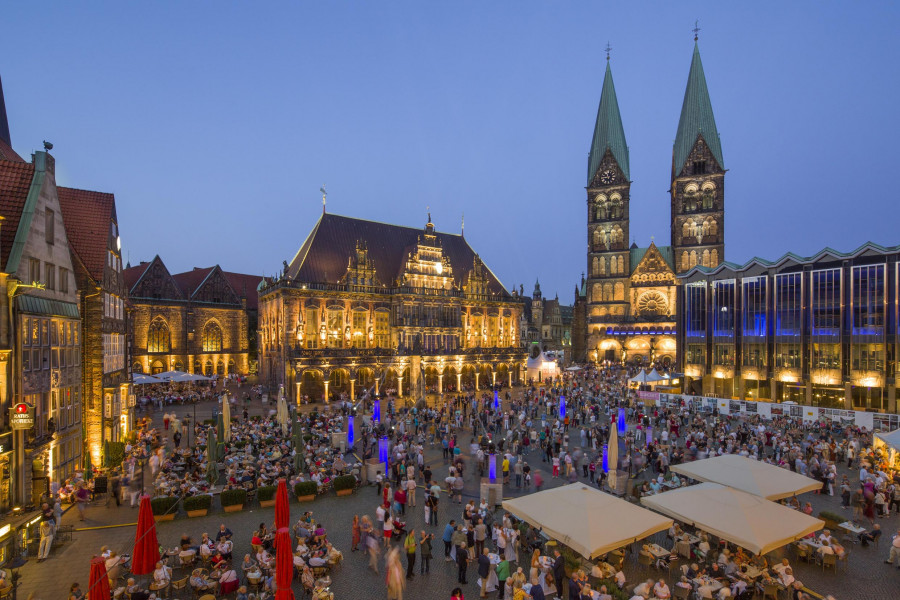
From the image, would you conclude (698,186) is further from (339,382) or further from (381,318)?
(339,382)

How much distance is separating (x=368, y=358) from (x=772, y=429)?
3179 cm

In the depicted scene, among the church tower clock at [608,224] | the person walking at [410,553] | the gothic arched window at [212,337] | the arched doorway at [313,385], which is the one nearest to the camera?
the person walking at [410,553]

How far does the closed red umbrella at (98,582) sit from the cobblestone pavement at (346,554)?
3361 mm

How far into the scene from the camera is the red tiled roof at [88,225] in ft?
73.3

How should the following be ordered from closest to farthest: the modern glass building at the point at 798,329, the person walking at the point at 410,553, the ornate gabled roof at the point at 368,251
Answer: the person walking at the point at 410,553, the modern glass building at the point at 798,329, the ornate gabled roof at the point at 368,251

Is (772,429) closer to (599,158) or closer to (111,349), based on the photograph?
(111,349)

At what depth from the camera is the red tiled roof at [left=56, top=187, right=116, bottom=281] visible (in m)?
22.3

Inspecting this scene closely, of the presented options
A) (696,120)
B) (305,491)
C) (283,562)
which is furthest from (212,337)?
(696,120)

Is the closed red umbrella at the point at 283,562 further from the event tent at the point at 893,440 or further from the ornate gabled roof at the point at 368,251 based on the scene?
the ornate gabled roof at the point at 368,251

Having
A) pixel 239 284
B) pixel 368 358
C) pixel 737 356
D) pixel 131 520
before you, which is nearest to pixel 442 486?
pixel 131 520

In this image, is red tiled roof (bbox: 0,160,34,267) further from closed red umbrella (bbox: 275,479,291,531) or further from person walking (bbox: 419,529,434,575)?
person walking (bbox: 419,529,434,575)

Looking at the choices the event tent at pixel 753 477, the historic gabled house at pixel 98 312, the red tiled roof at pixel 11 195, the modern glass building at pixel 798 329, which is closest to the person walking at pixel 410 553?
the event tent at pixel 753 477

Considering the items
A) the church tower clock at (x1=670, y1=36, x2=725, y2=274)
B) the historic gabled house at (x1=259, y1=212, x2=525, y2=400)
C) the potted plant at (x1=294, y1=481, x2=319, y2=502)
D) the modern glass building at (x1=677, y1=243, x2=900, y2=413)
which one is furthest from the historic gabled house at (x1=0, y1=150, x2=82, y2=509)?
the church tower clock at (x1=670, y1=36, x2=725, y2=274)

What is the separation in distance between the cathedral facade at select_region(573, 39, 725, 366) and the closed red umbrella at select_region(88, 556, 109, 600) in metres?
71.5
